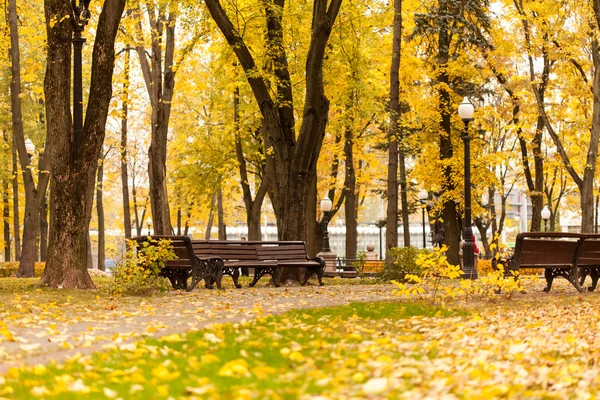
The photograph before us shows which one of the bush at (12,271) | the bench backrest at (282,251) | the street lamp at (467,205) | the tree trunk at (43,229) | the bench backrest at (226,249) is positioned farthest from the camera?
the tree trunk at (43,229)

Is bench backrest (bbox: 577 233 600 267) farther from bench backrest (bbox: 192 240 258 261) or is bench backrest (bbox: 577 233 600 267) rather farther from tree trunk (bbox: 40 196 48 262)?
tree trunk (bbox: 40 196 48 262)

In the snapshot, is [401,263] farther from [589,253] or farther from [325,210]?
[325,210]

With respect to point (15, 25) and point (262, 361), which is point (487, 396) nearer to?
point (262, 361)

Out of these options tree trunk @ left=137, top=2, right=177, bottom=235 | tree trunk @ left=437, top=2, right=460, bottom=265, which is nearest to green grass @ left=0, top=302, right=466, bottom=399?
tree trunk @ left=137, top=2, right=177, bottom=235

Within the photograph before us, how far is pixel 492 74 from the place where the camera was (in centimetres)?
3231

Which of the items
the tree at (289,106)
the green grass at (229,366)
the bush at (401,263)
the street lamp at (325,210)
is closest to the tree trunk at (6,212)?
the street lamp at (325,210)

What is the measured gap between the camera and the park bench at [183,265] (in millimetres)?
16359

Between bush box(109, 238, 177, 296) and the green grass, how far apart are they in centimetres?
610

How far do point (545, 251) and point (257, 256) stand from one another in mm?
5742

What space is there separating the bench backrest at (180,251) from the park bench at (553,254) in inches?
219

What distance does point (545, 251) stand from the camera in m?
16.2

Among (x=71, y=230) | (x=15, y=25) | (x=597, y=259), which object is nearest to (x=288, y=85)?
(x=71, y=230)

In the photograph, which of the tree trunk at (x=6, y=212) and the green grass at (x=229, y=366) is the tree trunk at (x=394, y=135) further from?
the tree trunk at (x=6, y=212)

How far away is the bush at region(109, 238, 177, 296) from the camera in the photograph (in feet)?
48.8
